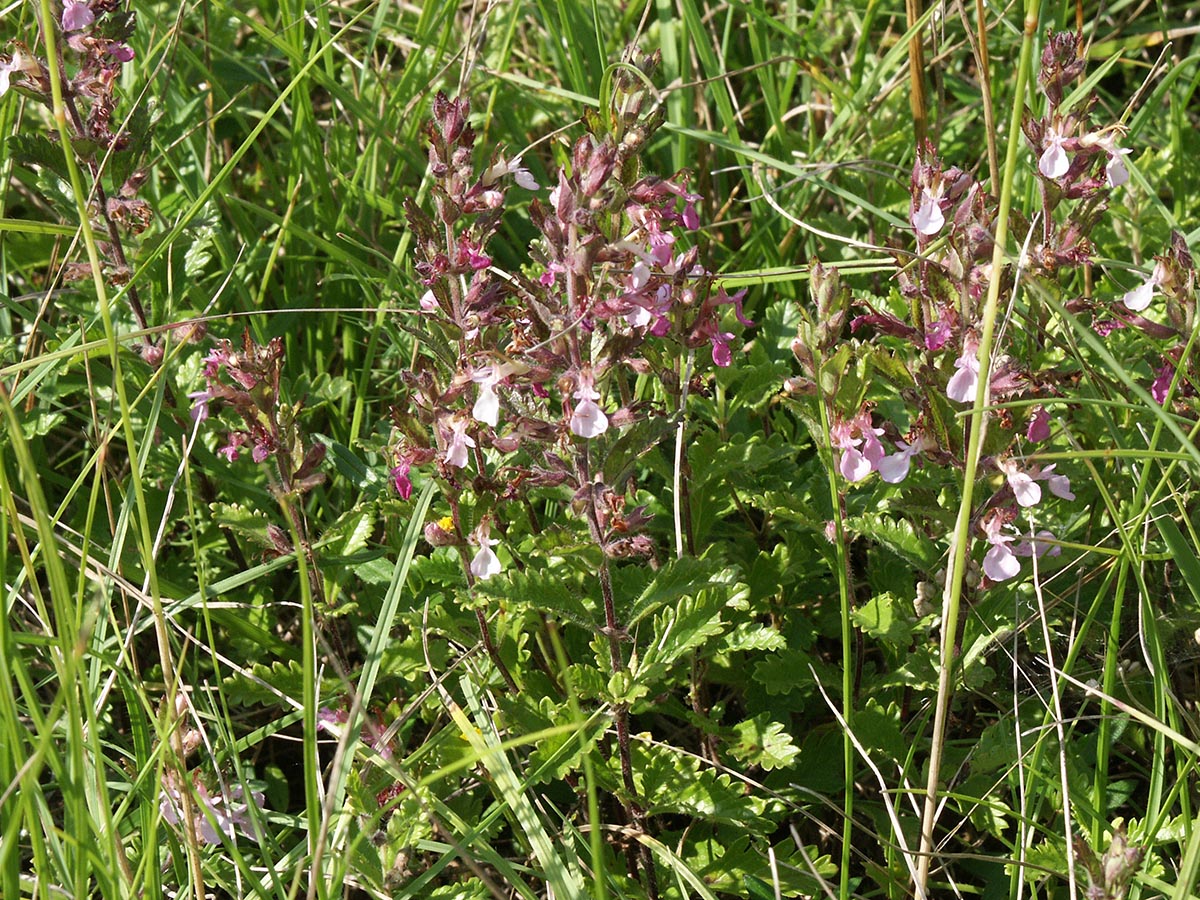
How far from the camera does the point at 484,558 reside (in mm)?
2510

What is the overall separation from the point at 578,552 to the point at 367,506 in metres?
0.74

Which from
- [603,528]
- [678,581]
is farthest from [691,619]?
[603,528]

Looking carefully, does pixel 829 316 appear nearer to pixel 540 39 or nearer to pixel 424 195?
pixel 424 195

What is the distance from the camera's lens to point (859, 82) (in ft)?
13.3

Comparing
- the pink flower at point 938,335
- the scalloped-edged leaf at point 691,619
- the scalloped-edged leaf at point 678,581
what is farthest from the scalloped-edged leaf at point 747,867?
the pink flower at point 938,335

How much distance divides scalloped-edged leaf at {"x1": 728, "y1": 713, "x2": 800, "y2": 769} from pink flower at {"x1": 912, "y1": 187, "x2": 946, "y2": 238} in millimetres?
1094

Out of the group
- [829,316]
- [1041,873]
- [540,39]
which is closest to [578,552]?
[829,316]

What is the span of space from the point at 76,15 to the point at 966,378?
2.29 metres

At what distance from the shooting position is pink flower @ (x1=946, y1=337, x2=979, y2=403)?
2328 millimetres

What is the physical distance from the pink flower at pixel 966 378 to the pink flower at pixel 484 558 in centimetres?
96

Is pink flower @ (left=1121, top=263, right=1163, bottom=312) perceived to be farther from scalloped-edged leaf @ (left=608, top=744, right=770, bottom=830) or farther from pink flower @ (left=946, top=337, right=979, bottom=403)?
scalloped-edged leaf @ (left=608, top=744, right=770, bottom=830)

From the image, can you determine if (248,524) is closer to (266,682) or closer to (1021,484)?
(266,682)

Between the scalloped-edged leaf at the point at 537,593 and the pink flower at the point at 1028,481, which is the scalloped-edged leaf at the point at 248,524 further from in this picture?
the pink flower at the point at 1028,481

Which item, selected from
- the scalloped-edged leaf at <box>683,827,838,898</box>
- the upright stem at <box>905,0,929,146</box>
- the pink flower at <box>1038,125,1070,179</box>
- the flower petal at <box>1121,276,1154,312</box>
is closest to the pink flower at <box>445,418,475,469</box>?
the scalloped-edged leaf at <box>683,827,838,898</box>
